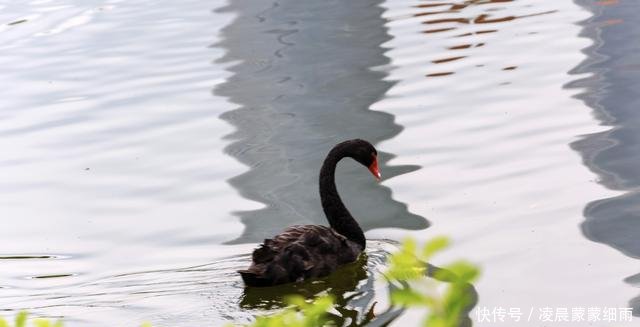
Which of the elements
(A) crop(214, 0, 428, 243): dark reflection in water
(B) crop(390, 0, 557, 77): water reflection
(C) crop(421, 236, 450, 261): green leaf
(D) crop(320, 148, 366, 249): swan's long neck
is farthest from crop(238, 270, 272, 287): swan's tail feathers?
(B) crop(390, 0, 557, 77): water reflection

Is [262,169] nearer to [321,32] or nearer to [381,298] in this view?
[381,298]

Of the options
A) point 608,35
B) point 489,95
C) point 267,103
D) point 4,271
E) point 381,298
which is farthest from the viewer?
point 608,35

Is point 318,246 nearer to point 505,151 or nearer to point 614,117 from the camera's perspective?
point 505,151

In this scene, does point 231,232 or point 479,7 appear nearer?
point 231,232

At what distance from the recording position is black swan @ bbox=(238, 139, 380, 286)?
227 inches

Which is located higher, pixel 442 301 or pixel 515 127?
pixel 442 301

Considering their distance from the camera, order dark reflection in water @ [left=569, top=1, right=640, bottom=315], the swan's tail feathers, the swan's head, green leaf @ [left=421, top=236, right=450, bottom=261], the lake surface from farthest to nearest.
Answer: the swan's head
dark reflection in water @ [left=569, top=1, right=640, bottom=315]
the lake surface
the swan's tail feathers
green leaf @ [left=421, top=236, right=450, bottom=261]

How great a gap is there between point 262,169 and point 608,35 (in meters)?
4.21

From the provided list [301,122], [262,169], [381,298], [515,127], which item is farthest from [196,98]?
[381,298]

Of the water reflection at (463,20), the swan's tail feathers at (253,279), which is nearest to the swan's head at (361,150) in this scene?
the swan's tail feathers at (253,279)

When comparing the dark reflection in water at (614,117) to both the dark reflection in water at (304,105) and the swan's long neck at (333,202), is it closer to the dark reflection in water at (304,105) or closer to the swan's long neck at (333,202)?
the dark reflection in water at (304,105)

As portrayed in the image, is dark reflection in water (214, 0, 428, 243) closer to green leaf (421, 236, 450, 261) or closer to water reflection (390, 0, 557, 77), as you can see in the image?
water reflection (390, 0, 557, 77)

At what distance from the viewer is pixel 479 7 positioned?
13672 millimetres

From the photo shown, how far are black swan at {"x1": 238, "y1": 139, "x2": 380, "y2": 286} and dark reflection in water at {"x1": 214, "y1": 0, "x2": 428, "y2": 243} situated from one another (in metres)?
0.41
